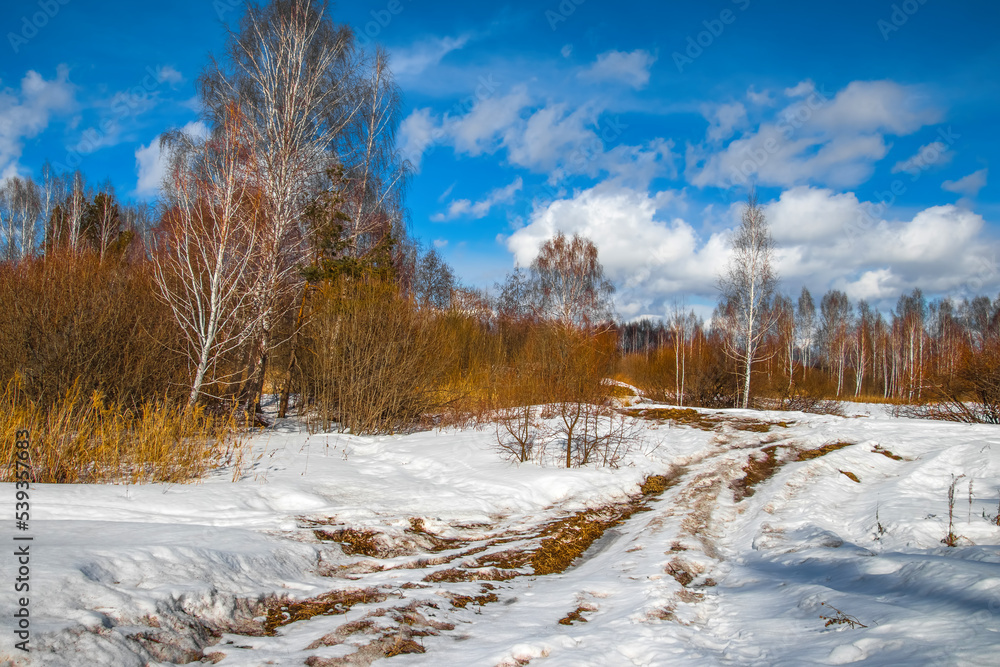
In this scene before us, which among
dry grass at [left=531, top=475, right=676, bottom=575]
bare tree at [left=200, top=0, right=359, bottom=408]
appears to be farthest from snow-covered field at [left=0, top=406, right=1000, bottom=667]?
bare tree at [left=200, top=0, right=359, bottom=408]

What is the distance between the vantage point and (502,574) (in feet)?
14.1

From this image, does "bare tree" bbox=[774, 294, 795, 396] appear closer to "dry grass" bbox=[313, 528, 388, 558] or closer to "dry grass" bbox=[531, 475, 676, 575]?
"dry grass" bbox=[531, 475, 676, 575]

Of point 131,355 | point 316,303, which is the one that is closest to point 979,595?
point 131,355

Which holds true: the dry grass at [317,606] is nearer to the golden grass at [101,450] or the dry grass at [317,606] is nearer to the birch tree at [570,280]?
the golden grass at [101,450]

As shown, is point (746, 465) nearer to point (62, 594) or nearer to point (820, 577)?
point (820, 577)

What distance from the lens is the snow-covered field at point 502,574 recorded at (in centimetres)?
256

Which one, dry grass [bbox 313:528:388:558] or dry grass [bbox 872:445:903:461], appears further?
dry grass [bbox 872:445:903:461]

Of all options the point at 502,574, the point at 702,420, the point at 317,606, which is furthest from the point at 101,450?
the point at 702,420

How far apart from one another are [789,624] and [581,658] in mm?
1272

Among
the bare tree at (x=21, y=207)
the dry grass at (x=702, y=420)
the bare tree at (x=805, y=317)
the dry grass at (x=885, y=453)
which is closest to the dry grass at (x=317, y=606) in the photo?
the dry grass at (x=885, y=453)

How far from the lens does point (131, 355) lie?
8.90 meters

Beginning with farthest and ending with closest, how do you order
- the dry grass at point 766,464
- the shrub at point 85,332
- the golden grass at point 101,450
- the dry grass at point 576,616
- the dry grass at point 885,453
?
the dry grass at point 885,453
the shrub at point 85,332
the dry grass at point 766,464
the golden grass at point 101,450
the dry grass at point 576,616

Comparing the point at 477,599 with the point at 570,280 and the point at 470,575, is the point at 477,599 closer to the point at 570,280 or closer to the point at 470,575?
the point at 470,575

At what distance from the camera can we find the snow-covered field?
2.56m
